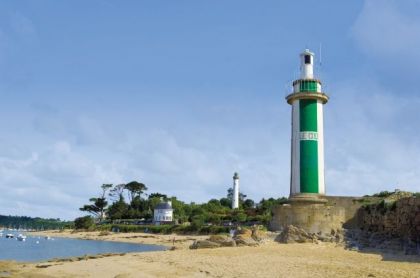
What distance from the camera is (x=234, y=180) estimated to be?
8525 cm

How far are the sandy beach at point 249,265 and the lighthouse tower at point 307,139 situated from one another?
5.35 meters

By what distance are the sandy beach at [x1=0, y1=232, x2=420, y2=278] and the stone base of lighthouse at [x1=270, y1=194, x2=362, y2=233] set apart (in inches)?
110

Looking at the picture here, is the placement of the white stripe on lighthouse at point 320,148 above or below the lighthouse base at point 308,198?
above

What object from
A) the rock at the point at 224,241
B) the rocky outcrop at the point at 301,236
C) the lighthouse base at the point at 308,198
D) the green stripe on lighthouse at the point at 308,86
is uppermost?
the green stripe on lighthouse at the point at 308,86

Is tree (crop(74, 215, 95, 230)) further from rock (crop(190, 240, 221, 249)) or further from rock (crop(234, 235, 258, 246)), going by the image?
rock (crop(234, 235, 258, 246))

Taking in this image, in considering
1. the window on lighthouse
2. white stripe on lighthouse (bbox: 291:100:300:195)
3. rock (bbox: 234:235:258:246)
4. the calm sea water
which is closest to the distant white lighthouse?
the calm sea water

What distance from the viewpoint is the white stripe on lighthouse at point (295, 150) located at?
1224 inches

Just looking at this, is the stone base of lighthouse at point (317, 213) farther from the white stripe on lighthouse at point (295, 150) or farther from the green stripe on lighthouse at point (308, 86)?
the green stripe on lighthouse at point (308, 86)

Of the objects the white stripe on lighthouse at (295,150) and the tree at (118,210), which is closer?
the white stripe on lighthouse at (295,150)

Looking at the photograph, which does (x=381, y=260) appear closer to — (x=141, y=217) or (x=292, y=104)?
(x=292, y=104)

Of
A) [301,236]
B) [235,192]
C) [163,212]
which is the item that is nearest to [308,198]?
[301,236]

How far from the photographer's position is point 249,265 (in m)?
19.3

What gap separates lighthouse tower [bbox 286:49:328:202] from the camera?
3081 cm

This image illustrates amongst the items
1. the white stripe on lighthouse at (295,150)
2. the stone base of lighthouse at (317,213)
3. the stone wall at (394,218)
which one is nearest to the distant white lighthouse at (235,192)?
the white stripe on lighthouse at (295,150)
